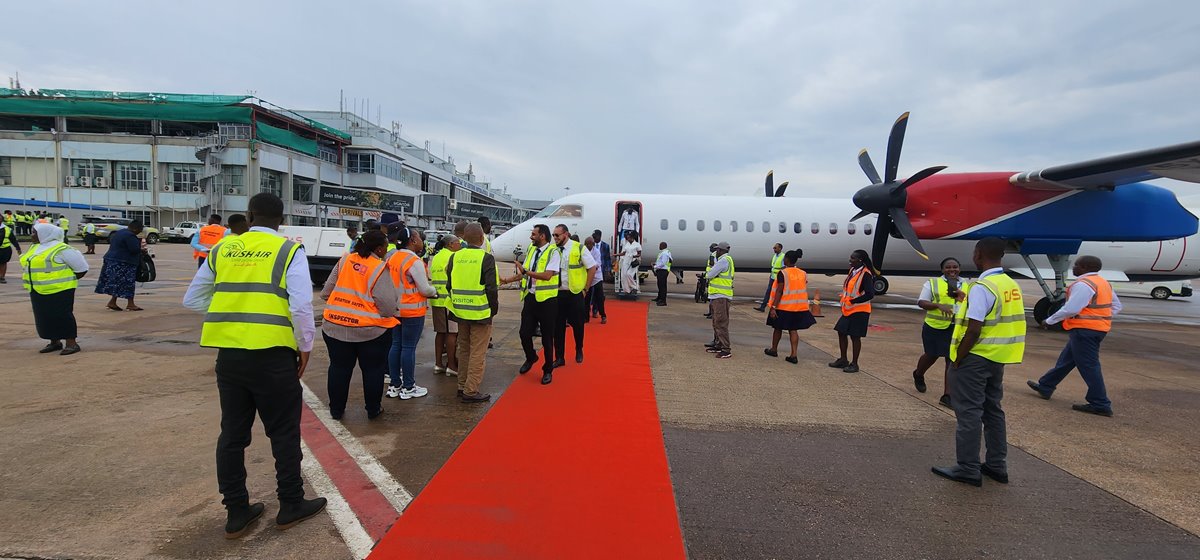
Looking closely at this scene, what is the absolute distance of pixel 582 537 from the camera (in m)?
2.73

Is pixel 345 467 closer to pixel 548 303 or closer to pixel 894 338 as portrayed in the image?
pixel 548 303

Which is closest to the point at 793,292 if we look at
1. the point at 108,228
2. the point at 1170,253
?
the point at 1170,253

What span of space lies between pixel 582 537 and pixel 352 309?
2.78 metres

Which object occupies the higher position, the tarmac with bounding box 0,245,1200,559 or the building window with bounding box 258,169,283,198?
the building window with bounding box 258,169,283,198

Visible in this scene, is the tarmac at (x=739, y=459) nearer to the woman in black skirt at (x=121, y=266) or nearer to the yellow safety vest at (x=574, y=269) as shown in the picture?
the yellow safety vest at (x=574, y=269)

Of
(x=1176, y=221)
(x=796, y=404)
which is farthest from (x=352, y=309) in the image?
(x=1176, y=221)

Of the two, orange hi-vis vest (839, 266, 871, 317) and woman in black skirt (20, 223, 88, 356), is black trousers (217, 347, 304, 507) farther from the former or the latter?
orange hi-vis vest (839, 266, 871, 317)

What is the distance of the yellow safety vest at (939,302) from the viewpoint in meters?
5.41

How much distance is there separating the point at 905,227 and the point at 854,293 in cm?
650

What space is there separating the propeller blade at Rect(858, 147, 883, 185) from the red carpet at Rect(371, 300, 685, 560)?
35.8ft

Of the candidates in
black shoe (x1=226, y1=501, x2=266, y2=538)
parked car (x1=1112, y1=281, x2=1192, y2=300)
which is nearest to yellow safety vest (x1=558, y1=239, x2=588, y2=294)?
black shoe (x1=226, y1=501, x2=266, y2=538)

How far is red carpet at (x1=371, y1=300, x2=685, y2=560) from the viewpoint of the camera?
8.68 ft

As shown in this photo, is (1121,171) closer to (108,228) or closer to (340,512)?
(340,512)

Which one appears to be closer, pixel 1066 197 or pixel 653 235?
pixel 1066 197
